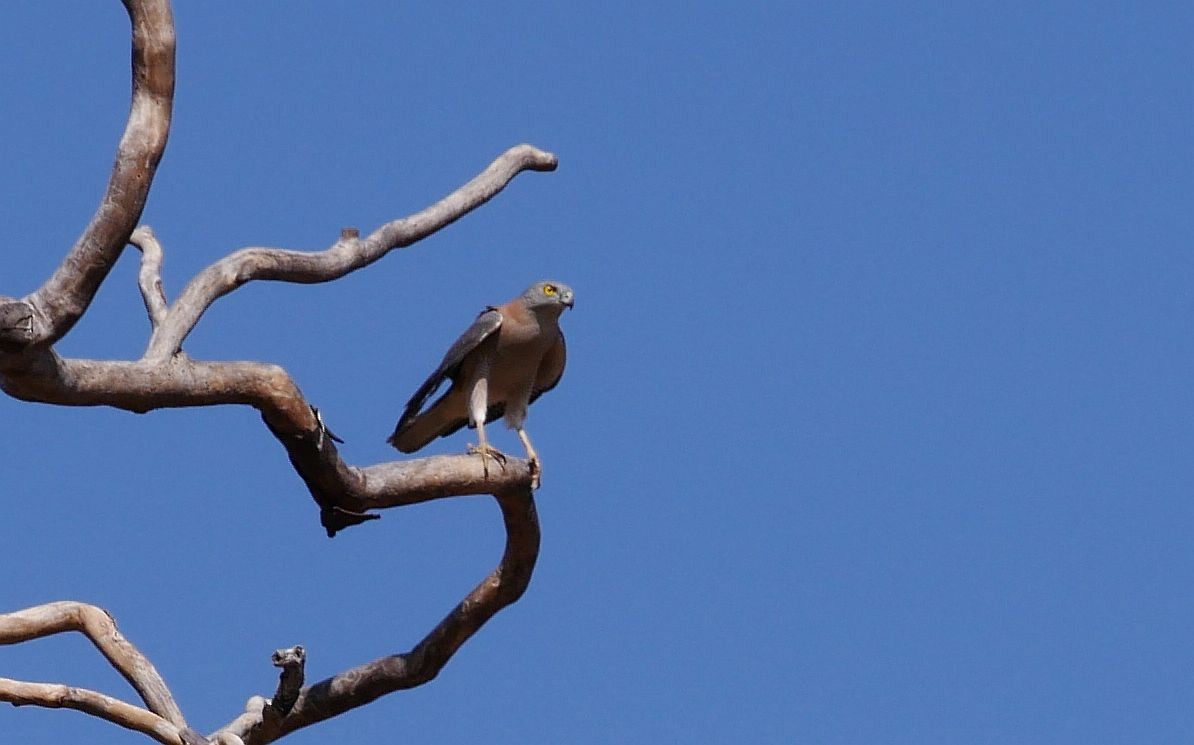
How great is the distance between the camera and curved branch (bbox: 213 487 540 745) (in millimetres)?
8242

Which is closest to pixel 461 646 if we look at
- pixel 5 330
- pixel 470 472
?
pixel 470 472

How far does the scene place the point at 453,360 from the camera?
873 cm

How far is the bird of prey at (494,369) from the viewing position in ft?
28.6

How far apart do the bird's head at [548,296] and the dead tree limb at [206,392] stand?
Result: 87cm

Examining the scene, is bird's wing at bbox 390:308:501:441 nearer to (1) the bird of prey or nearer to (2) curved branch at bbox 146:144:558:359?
(1) the bird of prey

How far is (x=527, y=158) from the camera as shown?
323 inches

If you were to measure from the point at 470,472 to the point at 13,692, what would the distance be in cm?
203

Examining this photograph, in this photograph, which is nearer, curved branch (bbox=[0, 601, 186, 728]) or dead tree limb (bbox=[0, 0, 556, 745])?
dead tree limb (bbox=[0, 0, 556, 745])

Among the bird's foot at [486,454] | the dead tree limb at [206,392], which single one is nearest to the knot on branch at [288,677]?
the dead tree limb at [206,392]

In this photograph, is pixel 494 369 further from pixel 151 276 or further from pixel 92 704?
pixel 92 704

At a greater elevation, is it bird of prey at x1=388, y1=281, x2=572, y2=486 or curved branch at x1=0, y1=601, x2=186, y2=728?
bird of prey at x1=388, y1=281, x2=572, y2=486

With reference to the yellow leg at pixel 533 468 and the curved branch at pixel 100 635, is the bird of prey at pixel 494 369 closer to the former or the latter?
the yellow leg at pixel 533 468

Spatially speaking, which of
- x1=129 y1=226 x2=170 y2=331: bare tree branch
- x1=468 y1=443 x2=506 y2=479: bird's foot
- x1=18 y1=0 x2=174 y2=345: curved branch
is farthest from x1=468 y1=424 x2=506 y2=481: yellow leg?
x1=18 y1=0 x2=174 y2=345: curved branch

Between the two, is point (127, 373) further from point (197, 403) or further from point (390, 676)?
point (390, 676)
